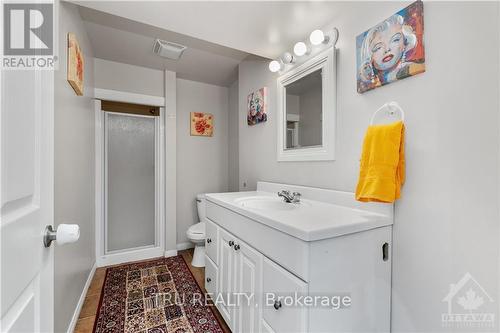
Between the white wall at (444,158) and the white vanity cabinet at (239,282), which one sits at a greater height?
the white wall at (444,158)

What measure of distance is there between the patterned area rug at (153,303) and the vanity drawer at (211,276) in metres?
0.13

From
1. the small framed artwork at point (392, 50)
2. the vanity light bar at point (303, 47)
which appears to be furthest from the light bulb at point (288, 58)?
the small framed artwork at point (392, 50)

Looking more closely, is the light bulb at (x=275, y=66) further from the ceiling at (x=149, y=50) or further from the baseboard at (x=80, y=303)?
the baseboard at (x=80, y=303)

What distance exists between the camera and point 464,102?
2.78 feet

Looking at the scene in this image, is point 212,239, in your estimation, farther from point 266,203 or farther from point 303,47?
point 303,47

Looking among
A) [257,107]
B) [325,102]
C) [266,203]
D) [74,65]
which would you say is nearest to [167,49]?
[74,65]

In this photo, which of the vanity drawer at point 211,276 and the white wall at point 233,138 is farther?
the white wall at point 233,138

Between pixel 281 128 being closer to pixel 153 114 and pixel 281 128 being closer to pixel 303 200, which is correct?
pixel 303 200

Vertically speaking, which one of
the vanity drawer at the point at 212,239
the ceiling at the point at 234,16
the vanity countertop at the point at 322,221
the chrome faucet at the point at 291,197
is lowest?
the vanity drawer at the point at 212,239

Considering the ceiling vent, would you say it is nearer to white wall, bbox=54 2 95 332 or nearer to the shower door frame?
white wall, bbox=54 2 95 332

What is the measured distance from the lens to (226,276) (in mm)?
1478

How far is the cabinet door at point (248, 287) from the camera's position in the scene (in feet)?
3.76

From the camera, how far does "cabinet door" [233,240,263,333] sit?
1.15 m

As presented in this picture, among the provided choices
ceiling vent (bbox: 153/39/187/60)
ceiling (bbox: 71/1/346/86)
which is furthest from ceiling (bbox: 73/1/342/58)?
ceiling vent (bbox: 153/39/187/60)
